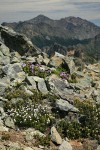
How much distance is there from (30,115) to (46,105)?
55.4 inches

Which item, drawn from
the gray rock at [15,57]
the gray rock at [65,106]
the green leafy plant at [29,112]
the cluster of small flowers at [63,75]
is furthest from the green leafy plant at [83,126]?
the gray rock at [15,57]

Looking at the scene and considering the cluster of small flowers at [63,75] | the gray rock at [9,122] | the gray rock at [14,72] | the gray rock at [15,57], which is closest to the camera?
the gray rock at [9,122]

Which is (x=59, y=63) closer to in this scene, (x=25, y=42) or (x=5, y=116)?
(x=25, y=42)

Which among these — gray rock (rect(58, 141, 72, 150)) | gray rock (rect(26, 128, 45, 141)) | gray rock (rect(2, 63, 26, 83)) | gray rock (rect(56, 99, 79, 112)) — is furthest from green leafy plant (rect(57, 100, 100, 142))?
gray rock (rect(2, 63, 26, 83))

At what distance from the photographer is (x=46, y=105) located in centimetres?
1736

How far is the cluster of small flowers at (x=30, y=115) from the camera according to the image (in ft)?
51.1

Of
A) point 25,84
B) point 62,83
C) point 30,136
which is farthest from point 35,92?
point 30,136

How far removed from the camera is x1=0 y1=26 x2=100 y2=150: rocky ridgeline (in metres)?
14.5

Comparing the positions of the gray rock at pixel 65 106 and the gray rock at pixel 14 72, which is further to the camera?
the gray rock at pixel 14 72

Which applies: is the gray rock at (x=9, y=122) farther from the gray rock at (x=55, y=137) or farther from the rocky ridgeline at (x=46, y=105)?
the gray rock at (x=55, y=137)

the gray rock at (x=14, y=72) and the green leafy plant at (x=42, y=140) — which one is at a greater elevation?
the gray rock at (x=14, y=72)

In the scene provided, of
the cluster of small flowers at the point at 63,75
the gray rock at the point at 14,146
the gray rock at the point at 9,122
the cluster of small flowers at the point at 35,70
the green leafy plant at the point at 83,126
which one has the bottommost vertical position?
the cluster of small flowers at the point at 63,75

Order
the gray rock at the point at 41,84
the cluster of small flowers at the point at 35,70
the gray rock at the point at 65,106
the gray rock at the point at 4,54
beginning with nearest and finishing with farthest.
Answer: the gray rock at the point at 65,106
the gray rock at the point at 41,84
the cluster of small flowers at the point at 35,70
the gray rock at the point at 4,54

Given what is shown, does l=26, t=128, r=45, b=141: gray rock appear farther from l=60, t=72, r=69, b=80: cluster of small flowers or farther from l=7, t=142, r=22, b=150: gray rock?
l=60, t=72, r=69, b=80: cluster of small flowers
